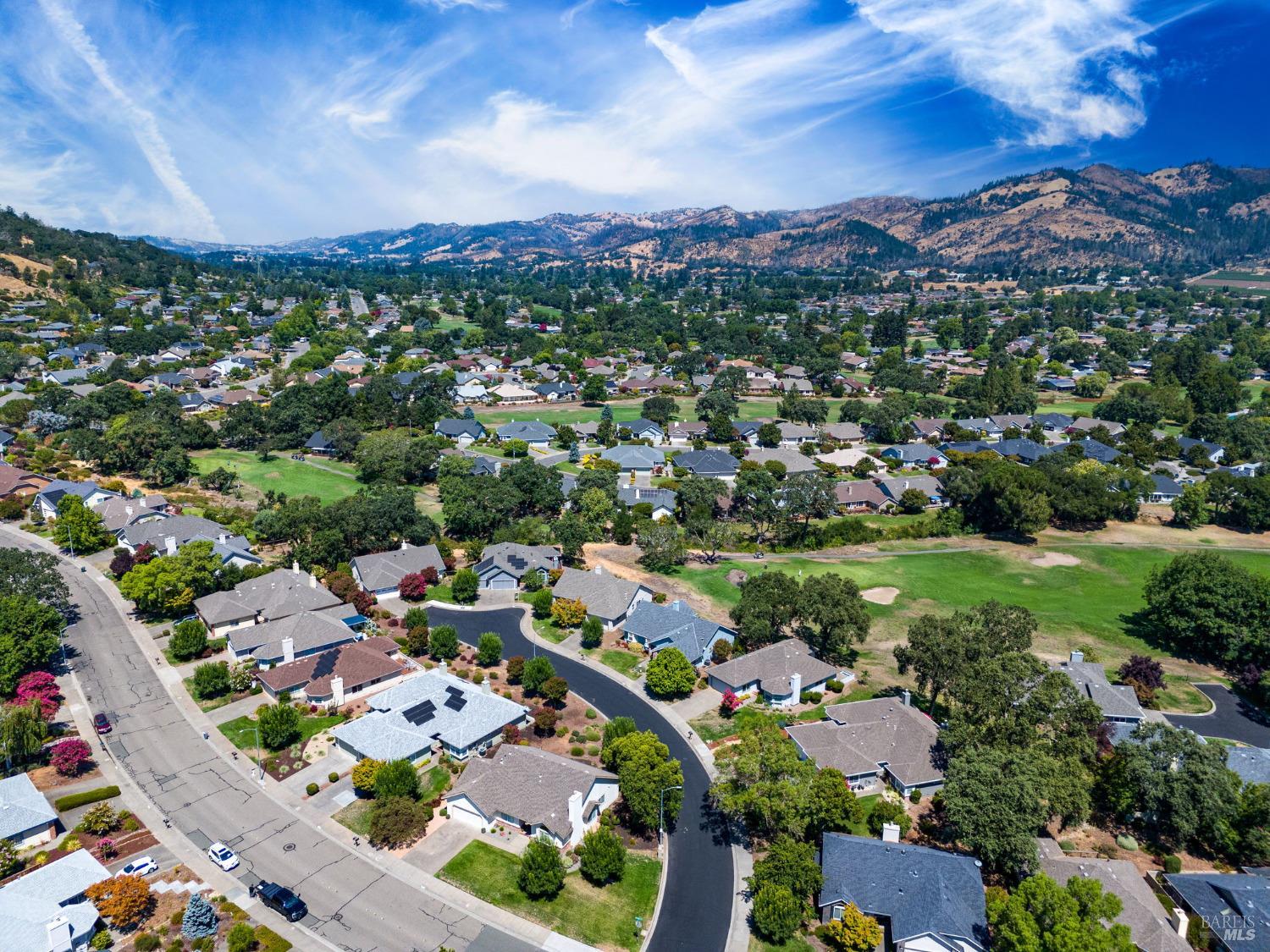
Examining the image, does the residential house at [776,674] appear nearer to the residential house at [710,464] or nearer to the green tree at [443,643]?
the green tree at [443,643]

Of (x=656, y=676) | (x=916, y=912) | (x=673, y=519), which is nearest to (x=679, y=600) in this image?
(x=656, y=676)

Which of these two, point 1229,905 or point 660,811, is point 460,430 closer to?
point 660,811

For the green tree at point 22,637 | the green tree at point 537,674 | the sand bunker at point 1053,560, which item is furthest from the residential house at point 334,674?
the sand bunker at point 1053,560

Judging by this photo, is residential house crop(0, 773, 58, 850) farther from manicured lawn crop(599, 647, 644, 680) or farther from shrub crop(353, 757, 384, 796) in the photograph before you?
manicured lawn crop(599, 647, 644, 680)

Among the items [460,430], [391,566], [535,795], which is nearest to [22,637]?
[391,566]

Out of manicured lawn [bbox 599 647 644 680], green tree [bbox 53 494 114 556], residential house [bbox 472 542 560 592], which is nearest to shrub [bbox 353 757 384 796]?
manicured lawn [bbox 599 647 644 680]
